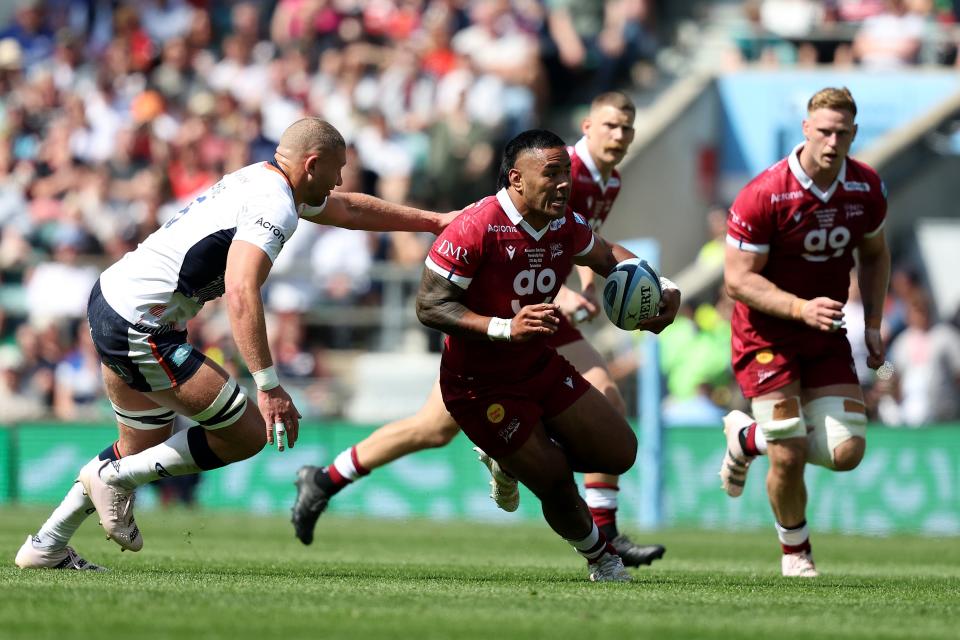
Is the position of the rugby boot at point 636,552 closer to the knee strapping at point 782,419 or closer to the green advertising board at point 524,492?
the knee strapping at point 782,419

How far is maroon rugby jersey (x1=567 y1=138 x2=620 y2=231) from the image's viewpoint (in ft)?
33.8

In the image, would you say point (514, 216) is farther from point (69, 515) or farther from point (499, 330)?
point (69, 515)

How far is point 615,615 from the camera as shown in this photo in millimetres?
6832

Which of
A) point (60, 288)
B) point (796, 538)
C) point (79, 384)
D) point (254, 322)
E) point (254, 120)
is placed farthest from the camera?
point (254, 120)

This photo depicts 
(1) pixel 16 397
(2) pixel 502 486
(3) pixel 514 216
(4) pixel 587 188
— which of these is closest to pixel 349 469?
(2) pixel 502 486

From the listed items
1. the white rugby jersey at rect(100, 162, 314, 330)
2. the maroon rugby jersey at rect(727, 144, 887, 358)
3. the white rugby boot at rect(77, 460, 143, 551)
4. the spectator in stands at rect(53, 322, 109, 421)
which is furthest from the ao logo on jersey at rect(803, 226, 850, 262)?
the spectator in stands at rect(53, 322, 109, 421)

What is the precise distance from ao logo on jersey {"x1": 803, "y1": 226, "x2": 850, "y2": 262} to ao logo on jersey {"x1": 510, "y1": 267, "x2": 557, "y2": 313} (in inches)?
70.2

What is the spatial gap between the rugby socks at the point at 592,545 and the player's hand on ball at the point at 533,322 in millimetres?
1271

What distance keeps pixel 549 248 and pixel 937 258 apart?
12.2m

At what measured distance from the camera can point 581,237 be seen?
8680mm

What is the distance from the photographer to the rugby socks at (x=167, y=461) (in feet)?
Result: 27.5

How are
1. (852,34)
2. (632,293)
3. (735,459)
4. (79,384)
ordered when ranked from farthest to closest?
(852,34)
(79,384)
(735,459)
(632,293)

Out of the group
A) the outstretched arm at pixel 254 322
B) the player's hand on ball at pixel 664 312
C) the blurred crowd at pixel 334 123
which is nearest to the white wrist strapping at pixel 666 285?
the player's hand on ball at pixel 664 312

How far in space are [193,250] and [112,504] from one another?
1360 mm
